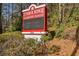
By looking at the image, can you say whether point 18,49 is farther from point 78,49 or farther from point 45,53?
point 78,49

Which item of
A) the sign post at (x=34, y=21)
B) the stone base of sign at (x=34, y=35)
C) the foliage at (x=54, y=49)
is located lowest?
the foliage at (x=54, y=49)

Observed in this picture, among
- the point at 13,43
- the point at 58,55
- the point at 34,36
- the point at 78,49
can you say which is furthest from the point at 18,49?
the point at 78,49

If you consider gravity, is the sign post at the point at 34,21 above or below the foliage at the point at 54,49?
above

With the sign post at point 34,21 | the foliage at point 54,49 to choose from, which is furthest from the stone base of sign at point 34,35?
the foliage at point 54,49

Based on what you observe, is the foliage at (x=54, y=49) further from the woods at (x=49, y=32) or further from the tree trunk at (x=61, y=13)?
the tree trunk at (x=61, y=13)

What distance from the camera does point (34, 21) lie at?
235 centimetres

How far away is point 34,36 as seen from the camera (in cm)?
233

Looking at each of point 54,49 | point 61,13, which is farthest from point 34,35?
point 61,13

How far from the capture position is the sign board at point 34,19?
91.1 inches

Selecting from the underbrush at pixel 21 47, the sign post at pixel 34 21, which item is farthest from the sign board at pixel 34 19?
the underbrush at pixel 21 47

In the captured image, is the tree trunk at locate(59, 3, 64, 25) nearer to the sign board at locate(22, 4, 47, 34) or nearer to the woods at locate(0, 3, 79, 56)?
the woods at locate(0, 3, 79, 56)

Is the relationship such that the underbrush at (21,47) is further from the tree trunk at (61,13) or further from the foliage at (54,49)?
the tree trunk at (61,13)

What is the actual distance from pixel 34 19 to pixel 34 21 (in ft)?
0.08

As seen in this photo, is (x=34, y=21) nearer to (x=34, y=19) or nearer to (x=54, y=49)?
(x=34, y=19)
